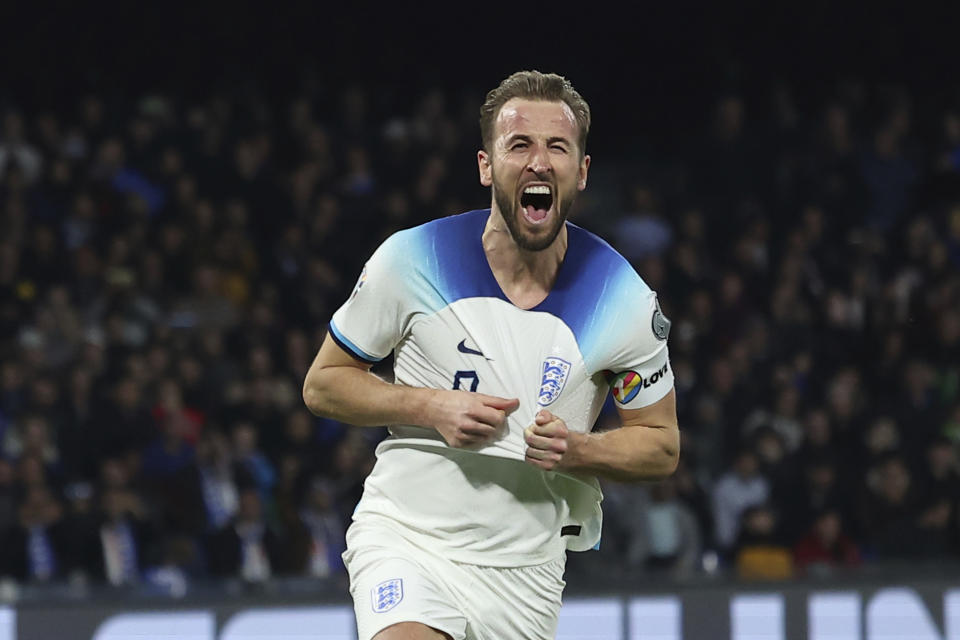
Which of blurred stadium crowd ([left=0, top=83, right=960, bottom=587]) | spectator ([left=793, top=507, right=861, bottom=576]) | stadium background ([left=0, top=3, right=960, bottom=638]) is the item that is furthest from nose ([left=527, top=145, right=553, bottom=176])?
spectator ([left=793, top=507, right=861, bottom=576])

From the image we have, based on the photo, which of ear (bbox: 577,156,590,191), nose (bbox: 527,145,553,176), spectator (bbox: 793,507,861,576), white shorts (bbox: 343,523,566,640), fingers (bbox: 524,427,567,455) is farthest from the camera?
spectator (bbox: 793,507,861,576)

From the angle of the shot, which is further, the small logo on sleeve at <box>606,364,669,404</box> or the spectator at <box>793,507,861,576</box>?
the spectator at <box>793,507,861,576</box>

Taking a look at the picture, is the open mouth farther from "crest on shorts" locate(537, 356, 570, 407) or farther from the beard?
"crest on shorts" locate(537, 356, 570, 407)

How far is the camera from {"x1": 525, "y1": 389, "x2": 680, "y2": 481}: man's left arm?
146 inches

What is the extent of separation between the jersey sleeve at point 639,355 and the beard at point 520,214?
28 cm

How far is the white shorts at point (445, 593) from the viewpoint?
3.80 meters

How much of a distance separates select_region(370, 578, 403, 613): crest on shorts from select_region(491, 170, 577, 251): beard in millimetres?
911

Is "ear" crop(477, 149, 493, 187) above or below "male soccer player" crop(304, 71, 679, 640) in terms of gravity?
above

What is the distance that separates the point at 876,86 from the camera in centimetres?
1479

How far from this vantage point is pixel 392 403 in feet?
12.8

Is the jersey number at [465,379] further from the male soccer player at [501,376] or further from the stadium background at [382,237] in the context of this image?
the stadium background at [382,237]

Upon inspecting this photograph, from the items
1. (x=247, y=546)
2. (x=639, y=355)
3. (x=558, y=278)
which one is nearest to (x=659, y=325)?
(x=639, y=355)

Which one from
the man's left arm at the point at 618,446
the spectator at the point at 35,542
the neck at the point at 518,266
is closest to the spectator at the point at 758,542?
the spectator at the point at 35,542

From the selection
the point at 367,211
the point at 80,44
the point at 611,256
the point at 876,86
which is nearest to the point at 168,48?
the point at 80,44
